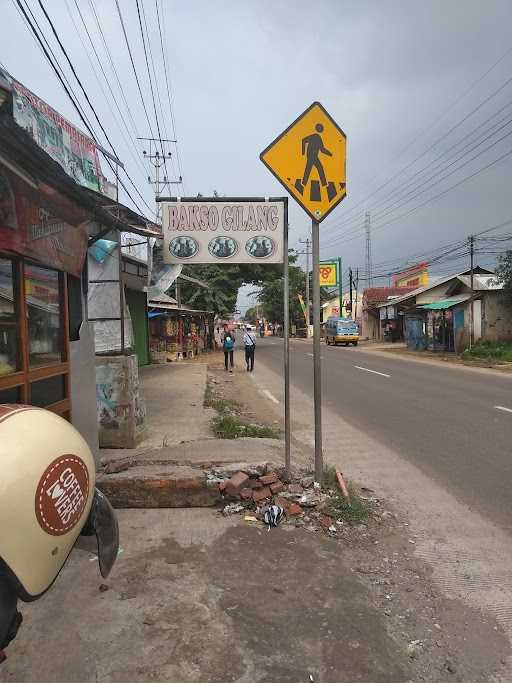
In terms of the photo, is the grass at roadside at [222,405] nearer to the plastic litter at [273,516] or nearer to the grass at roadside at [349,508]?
the grass at roadside at [349,508]

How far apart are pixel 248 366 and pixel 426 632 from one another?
16.1m

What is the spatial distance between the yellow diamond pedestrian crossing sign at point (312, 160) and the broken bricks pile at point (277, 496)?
2444 millimetres

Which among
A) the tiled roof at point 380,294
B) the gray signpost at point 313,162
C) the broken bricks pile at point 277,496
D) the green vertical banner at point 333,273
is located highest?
the green vertical banner at point 333,273

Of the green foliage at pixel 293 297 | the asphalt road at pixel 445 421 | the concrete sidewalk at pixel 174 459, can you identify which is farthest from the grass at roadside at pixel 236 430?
the green foliage at pixel 293 297

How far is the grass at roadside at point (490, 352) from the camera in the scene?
70.7 feet

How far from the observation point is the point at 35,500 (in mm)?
1894

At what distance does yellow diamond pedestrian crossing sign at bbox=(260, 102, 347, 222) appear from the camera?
4.59 metres

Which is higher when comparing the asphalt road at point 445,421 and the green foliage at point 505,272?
the green foliage at point 505,272

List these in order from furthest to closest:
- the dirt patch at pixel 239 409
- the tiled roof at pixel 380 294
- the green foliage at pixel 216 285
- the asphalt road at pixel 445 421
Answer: the tiled roof at pixel 380 294, the green foliage at pixel 216 285, the dirt patch at pixel 239 409, the asphalt road at pixel 445 421

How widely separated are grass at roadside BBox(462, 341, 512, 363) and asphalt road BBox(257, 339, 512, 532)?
579 centimetres

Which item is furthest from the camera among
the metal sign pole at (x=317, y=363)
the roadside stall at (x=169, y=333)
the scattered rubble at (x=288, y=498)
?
the roadside stall at (x=169, y=333)

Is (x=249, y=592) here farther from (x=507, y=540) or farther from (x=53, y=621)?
(x=507, y=540)

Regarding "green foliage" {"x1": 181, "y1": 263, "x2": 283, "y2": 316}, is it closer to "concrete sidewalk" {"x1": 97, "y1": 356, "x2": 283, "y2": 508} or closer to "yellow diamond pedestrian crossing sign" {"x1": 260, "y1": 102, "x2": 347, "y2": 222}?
"concrete sidewalk" {"x1": 97, "y1": 356, "x2": 283, "y2": 508}

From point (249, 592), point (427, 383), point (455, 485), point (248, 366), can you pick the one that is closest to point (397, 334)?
point (248, 366)
